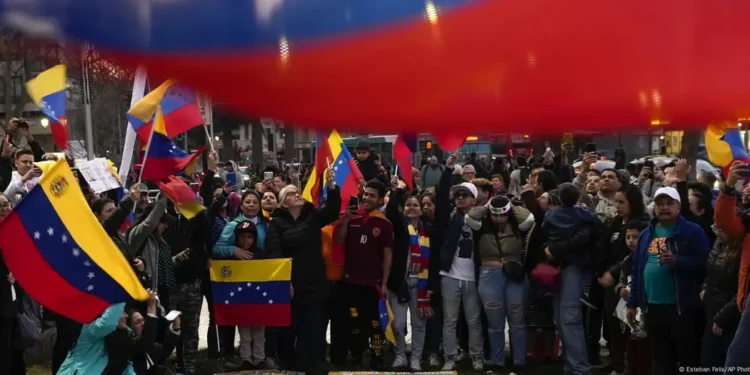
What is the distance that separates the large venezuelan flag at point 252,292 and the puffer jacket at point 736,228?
12.7 ft

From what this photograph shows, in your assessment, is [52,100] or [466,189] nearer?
[52,100]

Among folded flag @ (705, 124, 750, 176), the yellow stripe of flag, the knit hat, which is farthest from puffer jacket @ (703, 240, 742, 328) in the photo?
the knit hat

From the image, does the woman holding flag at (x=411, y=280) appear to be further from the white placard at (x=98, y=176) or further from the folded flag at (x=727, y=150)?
the folded flag at (x=727, y=150)

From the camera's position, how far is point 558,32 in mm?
1875

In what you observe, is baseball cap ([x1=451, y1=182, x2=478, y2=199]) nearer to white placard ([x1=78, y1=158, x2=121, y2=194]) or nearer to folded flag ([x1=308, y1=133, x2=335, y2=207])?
folded flag ([x1=308, y1=133, x2=335, y2=207])

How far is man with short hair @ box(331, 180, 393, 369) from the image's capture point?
28.2 ft

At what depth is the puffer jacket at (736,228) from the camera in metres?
6.11

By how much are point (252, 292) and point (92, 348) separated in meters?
2.39

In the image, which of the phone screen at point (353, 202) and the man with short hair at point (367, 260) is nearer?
the man with short hair at point (367, 260)

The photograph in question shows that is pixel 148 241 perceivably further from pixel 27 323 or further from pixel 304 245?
pixel 304 245

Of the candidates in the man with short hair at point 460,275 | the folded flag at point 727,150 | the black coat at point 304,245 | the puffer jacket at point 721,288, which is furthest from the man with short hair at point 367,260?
the folded flag at point 727,150

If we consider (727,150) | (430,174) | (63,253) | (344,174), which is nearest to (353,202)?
(344,174)

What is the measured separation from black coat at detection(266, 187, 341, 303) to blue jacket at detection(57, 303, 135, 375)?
228 centimetres

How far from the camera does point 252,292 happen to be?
28.7ft
